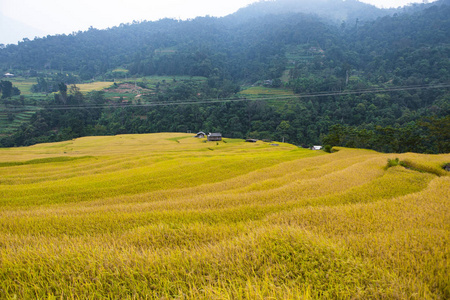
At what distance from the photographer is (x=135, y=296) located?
79.8 inches

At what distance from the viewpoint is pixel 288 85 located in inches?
3871

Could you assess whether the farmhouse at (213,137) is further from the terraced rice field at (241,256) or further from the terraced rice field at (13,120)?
the terraced rice field at (13,120)

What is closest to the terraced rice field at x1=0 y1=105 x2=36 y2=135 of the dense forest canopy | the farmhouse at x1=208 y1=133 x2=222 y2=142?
the dense forest canopy

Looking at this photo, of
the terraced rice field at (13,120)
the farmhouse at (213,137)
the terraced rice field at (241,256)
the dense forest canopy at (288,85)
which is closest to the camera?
the terraced rice field at (241,256)

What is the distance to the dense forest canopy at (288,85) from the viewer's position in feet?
193

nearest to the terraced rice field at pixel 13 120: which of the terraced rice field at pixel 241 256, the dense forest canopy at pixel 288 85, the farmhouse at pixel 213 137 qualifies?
the dense forest canopy at pixel 288 85

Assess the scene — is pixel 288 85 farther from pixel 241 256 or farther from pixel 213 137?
pixel 241 256

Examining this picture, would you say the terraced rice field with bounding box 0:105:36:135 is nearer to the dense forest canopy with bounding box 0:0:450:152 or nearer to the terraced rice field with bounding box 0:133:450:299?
the dense forest canopy with bounding box 0:0:450:152

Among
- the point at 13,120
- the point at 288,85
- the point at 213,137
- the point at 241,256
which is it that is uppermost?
the point at 288,85

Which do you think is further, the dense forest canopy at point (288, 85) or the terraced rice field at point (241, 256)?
the dense forest canopy at point (288, 85)

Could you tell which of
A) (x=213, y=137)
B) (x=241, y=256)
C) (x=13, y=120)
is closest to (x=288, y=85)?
(x=213, y=137)

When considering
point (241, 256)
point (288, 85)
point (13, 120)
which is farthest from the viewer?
point (288, 85)

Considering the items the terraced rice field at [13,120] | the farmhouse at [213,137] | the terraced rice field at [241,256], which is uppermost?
the terraced rice field at [13,120]

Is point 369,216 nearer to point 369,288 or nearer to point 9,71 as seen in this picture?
point 369,288
